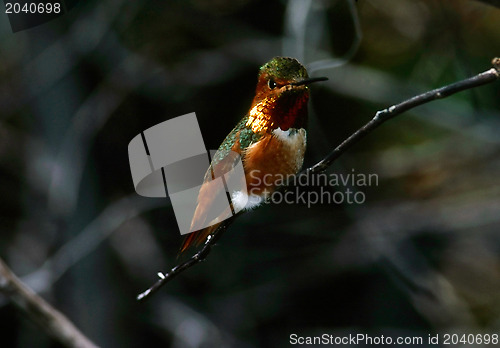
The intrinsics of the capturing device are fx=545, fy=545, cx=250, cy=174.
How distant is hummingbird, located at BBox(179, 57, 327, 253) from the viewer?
196cm

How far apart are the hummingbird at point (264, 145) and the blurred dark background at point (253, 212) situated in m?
1.68

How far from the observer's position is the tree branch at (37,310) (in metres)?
1.08

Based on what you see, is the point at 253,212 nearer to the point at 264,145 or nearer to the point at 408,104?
the point at 264,145

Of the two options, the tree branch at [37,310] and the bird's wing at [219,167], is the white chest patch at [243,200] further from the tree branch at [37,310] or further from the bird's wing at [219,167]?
the tree branch at [37,310]

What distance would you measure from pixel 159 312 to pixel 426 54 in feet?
9.26

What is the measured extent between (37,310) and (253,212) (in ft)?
10.6

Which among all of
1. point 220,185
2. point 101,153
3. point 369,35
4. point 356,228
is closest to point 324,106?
point 369,35

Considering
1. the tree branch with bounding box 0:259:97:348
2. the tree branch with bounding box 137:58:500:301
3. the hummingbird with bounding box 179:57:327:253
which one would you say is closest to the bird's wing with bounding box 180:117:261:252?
the hummingbird with bounding box 179:57:327:253

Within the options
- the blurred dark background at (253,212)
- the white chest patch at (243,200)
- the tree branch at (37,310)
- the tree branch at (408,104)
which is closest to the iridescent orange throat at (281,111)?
the white chest patch at (243,200)

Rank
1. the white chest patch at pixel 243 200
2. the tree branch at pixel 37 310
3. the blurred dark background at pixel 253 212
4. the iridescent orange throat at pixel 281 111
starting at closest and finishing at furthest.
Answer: the tree branch at pixel 37 310 → the iridescent orange throat at pixel 281 111 → the white chest patch at pixel 243 200 → the blurred dark background at pixel 253 212

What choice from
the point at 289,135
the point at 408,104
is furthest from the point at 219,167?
the point at 408,104

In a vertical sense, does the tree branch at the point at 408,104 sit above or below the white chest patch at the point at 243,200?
above

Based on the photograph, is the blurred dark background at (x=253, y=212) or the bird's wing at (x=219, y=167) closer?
the bird's wing at (x=219, y=167)

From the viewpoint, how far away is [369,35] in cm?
422
